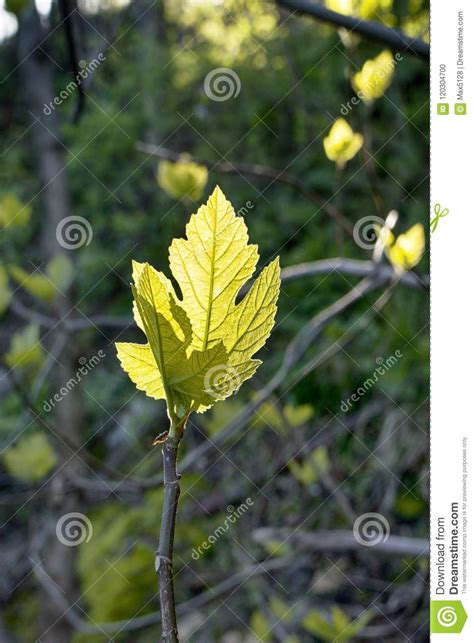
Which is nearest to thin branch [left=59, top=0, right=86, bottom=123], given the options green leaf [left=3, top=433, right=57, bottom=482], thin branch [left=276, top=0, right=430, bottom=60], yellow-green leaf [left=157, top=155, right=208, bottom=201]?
thin branch [left=276, top=0, right=430, bottom=60]

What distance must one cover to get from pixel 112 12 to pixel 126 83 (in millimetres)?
167

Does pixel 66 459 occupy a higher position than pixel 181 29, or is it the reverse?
pixel 181 29

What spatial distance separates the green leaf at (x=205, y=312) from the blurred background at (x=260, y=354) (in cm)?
61

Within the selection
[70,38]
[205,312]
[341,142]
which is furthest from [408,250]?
[205,312]

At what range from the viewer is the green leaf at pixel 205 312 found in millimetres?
164

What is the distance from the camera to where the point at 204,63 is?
6.17ft

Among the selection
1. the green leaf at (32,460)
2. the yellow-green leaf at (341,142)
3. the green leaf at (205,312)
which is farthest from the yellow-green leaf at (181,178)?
the green leaf at (205,312)

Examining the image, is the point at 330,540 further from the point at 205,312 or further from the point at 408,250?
the point at 205,312

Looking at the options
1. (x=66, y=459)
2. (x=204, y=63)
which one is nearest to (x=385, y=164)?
(x=204, y=63)

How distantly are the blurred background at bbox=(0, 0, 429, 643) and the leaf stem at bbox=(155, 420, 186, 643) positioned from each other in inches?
24.4

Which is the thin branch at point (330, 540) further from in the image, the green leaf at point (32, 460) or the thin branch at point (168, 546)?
the thin branch at point (168, 546)

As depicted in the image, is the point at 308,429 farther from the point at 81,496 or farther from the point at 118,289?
the point at 118,289

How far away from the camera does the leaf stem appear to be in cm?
15

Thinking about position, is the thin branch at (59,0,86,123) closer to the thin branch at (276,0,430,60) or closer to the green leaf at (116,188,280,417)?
the thin branch at (276,0,430,60)
